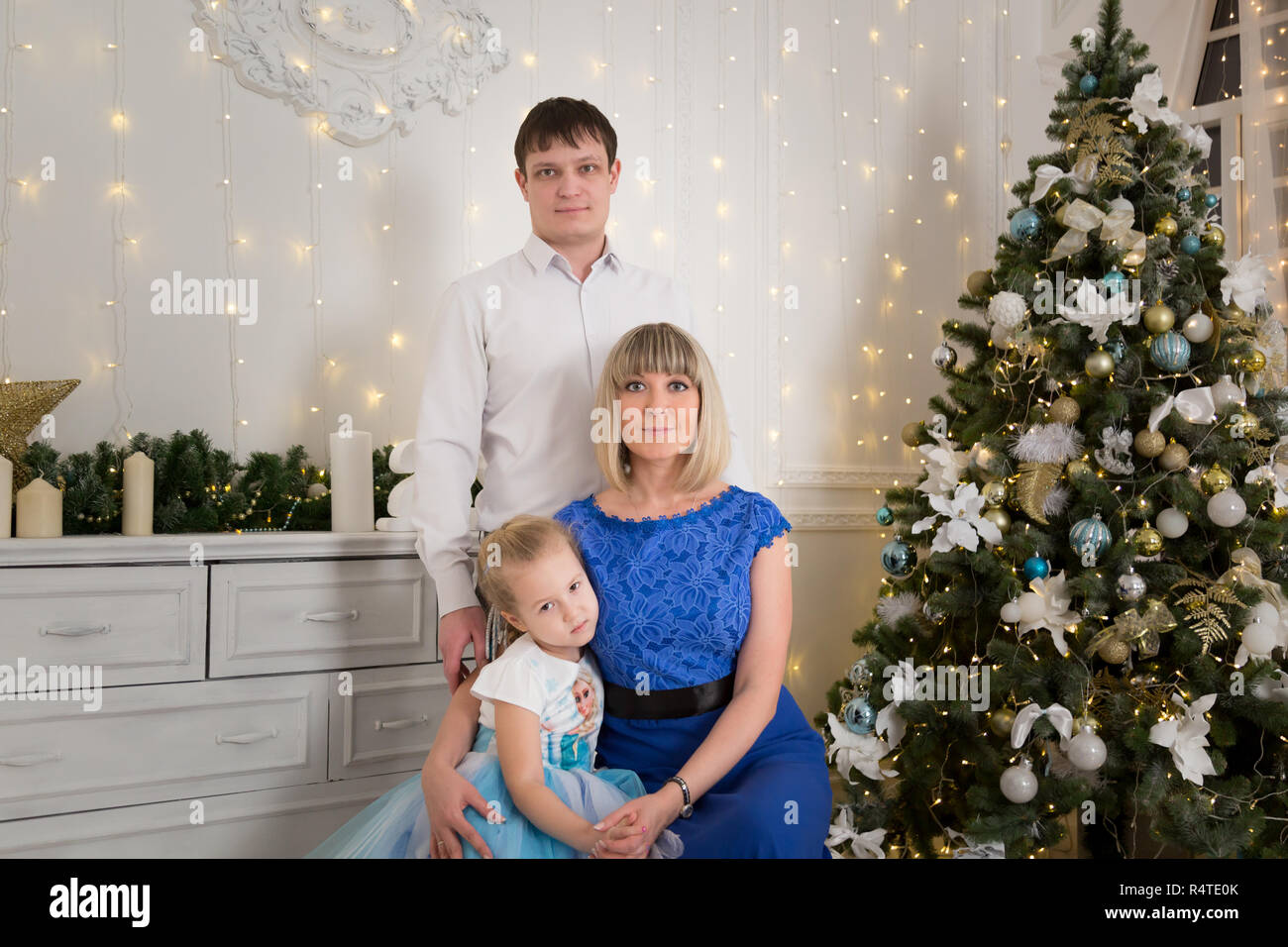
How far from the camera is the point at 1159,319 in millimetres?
2330

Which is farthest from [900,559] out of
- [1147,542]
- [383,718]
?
[383,718]

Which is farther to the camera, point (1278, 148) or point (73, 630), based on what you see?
point (1278, 148)

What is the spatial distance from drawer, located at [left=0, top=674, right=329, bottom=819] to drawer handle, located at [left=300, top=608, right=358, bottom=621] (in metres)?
0.14

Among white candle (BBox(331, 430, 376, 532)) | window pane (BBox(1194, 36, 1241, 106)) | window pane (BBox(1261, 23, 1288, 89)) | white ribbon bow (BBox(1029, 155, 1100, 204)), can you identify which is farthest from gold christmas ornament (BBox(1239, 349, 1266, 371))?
white candle (BBox(331, 430, 376, 532))

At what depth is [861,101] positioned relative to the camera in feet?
11.5

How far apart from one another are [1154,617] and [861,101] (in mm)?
2279

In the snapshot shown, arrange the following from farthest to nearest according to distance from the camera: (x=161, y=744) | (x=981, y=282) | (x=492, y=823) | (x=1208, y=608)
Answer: (x=981, y=282)
(x=1208, y=608)
(x=161, y=744)
(x=492, y=823)

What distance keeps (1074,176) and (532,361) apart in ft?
5.41

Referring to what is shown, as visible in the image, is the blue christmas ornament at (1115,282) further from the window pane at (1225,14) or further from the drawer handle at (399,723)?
the drawer handle at (399,723)

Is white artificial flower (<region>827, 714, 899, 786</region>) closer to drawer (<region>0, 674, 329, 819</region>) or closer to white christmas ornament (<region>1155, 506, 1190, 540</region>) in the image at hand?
white christmas ornament (<region>1155, 506, 1190, 540</region>)

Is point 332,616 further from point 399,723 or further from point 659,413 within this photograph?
point 659,413

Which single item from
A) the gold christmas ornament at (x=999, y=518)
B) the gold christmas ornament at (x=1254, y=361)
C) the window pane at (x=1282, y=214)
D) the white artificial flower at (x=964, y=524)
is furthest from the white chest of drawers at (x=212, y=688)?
the window pane at (x=1282, y=214)
